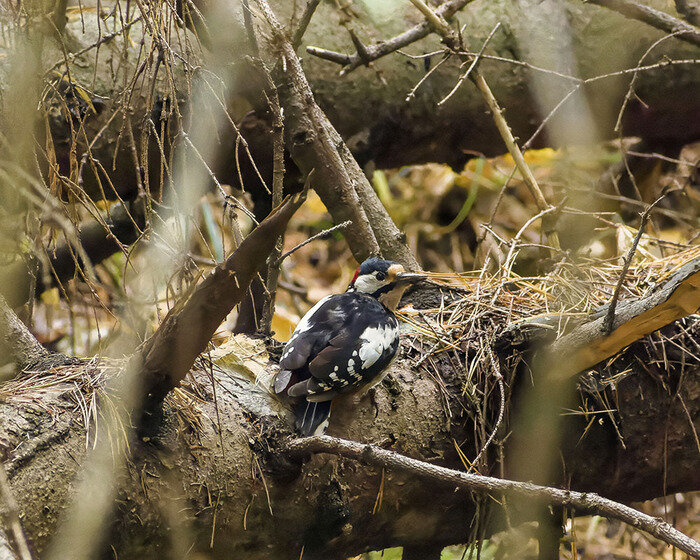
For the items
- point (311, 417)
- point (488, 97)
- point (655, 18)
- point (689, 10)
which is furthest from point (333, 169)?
point (689, 10)

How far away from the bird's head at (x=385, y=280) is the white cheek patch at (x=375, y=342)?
309 millimetres

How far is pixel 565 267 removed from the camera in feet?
7.88

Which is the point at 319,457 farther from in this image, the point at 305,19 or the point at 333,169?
the point at 305,19

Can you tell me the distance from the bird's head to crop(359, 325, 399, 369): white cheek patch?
0.31m

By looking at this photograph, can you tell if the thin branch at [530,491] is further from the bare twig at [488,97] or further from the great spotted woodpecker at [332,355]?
the bare twig at [488,97]

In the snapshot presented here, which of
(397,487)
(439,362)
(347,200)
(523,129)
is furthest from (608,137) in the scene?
(397,487)

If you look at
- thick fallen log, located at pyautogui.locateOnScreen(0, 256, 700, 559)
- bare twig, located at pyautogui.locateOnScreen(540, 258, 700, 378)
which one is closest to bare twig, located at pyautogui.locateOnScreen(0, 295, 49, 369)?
thick fallen log, located at pyautogui.locateOnScreen(0, 256, 700, 559)

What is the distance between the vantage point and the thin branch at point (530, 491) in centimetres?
110

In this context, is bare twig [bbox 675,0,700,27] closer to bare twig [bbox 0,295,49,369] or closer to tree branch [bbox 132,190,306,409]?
tree branch [bbox 132,190,306,409]

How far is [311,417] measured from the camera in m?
1.81

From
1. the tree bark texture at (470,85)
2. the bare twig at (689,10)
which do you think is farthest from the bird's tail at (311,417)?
the bare twig at (689,10)

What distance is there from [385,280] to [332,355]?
520 mm

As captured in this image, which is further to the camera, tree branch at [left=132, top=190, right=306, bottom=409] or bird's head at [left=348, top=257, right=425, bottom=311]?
bird's head at [left=348, top=257, right=425, bottom=311]

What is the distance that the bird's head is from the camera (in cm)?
232
